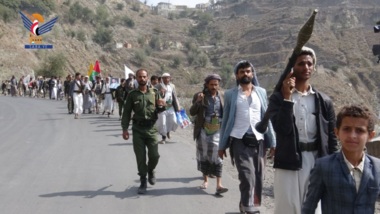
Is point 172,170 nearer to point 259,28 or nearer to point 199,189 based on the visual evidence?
point 199,189

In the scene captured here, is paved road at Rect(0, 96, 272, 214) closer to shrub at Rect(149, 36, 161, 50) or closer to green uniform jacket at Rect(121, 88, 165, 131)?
green uniform jacket at Rect(121, 88, 165, 131)

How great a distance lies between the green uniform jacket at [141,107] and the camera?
8.09m

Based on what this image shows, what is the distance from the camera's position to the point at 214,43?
126m

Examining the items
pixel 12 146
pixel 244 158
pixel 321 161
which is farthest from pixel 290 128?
pixel 12 146

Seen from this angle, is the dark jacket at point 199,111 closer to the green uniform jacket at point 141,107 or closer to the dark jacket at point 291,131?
the green uniform jacket at point 141,107

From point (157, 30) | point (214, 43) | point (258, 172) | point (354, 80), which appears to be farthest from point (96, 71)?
point (214, 43)

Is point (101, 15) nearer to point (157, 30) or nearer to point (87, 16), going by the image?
point (87, 16)

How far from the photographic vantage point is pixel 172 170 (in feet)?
32.4

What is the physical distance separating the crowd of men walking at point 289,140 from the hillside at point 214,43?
48.1 m

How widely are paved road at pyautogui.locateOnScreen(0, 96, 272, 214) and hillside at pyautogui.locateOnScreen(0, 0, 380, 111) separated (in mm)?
42832

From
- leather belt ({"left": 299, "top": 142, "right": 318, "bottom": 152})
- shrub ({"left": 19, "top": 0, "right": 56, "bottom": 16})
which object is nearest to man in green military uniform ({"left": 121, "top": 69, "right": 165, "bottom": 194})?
leather belt ({"left": 299, "top": 142, "right": 318, "bottom": 152})

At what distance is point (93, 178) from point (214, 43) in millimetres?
118258

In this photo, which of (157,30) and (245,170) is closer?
(245,170)

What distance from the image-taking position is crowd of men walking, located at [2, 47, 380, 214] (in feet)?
10.7
